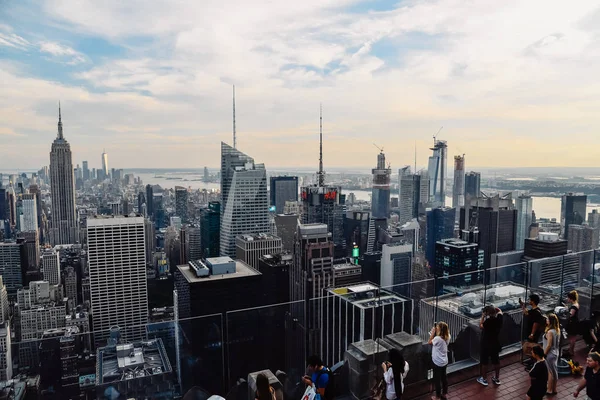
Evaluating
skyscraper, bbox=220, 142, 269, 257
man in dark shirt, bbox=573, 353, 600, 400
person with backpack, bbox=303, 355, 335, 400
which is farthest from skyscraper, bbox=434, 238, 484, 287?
person with backpack, bbox=303, 355, 335, 400

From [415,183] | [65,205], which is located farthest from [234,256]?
[415,183]

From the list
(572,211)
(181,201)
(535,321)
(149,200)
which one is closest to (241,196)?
(181,201)

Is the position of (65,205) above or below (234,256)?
above

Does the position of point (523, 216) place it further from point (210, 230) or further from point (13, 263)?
point (13, 263)

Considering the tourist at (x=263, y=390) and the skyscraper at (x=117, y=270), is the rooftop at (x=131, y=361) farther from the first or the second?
the skyscraper at (x=117, y=270)

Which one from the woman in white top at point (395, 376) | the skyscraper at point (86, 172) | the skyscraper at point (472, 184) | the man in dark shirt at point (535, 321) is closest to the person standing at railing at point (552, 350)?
the man in dark shirt at point (535, 321)

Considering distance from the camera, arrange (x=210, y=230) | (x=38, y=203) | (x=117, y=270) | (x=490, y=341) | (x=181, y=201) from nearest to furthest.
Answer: (x=490, y=341) < (x=117, y=270) < (x=210, y=230) < (x=38, y=203) < (x=181, y=201)

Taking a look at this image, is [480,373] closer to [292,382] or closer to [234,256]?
[292,382]
